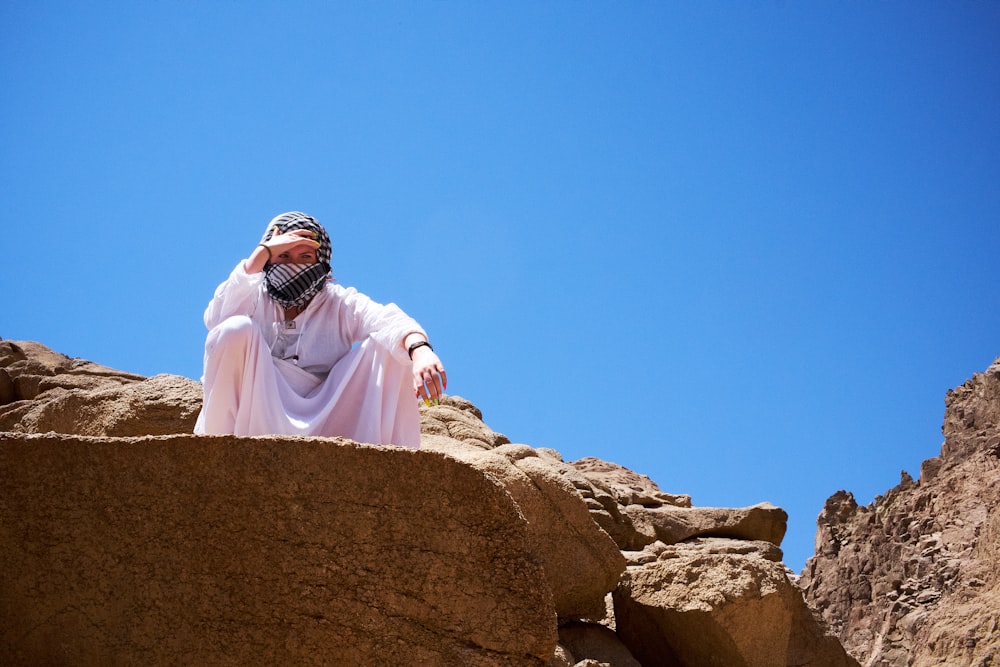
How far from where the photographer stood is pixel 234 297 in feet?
16.4

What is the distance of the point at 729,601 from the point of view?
5.50 meters

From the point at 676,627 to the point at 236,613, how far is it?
3.02 meters

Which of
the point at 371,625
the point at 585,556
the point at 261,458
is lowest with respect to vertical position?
the point at 371,625

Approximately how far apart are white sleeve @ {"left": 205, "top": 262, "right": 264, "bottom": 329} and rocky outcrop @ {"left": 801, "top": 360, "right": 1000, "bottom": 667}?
38.7 ft

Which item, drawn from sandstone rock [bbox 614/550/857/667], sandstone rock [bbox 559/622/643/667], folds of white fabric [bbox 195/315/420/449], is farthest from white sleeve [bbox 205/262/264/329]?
sandstone rock [bbox 614/550/857/667]

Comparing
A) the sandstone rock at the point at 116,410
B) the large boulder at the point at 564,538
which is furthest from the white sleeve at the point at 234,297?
the sandstone rock at the point at 116,410

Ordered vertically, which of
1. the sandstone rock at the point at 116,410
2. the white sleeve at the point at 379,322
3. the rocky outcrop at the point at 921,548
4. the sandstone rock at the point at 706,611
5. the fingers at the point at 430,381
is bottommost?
the sandstone rock at the point at 706,611

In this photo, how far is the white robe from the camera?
4.67 m

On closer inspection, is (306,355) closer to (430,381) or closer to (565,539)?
(430,381)

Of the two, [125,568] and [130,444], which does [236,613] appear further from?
[130,444]

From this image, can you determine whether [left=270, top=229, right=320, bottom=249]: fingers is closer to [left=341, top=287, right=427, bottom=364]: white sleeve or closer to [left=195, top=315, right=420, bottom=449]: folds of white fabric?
[left=341, top=287, right=427, bottom=364]: white sleeve

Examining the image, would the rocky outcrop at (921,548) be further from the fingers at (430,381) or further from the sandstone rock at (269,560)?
the sandstone rock at (269,560)

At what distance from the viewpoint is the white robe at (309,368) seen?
15.3 ft

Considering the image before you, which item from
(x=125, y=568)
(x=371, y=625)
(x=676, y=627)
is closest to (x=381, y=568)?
(x=371, y=625)
